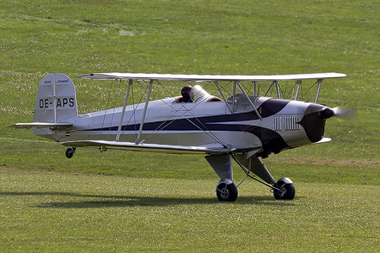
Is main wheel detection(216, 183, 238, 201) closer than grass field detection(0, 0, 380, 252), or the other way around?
grass field detection(0, 0, 380, 252)

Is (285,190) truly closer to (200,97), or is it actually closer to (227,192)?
(227,192)

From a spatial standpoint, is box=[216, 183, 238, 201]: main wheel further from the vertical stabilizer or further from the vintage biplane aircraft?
the vertical stabilizer

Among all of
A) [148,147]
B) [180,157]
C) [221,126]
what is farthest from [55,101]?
[180,157]

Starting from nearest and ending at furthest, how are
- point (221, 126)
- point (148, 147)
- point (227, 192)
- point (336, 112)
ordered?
point (148, 147), point (336, 112), point (227, 192), point (221, 126)

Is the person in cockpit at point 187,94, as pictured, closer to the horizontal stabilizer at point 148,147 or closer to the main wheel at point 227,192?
the horizontal stabilizer at point 148,147

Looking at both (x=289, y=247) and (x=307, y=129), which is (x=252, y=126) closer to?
(x=307, y=129)

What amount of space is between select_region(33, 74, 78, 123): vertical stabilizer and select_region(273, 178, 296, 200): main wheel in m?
8.57

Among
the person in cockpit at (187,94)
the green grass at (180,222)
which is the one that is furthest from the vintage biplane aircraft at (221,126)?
the green grass at (180,222)

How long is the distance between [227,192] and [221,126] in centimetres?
223

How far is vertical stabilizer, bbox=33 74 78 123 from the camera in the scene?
71.2ft

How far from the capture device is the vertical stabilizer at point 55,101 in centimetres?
2170

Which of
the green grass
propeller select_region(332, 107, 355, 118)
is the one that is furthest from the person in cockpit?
propeller select_region(332, 107, 355, 118)

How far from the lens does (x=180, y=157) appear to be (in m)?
34.0

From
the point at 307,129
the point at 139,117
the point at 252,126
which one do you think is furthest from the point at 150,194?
the point at 307,129
